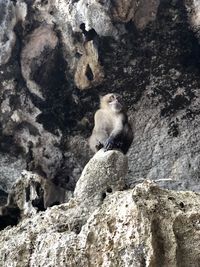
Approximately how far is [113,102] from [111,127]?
59 cm

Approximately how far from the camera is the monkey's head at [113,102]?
9.95 metres

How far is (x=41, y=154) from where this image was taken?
11484mm

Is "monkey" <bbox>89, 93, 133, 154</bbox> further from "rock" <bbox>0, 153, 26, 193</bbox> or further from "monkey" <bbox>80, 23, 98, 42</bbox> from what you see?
"rock" <bbox>0, 153, 26, 193</bbox>

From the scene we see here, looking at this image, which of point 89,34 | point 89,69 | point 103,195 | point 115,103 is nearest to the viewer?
point 103,195

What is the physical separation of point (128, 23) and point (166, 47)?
→ 95cm

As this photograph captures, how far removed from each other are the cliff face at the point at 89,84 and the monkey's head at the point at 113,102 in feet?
2.60

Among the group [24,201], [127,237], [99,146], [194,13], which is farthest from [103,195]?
[194,13]

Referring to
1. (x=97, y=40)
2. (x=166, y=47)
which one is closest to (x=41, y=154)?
(x=97, y=40)

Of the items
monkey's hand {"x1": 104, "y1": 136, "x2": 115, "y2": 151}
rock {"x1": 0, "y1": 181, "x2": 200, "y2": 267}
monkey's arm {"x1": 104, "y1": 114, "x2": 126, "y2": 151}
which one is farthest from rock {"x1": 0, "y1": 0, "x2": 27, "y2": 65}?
rock {"x1": 0, "y1": 181, "x2": 200, "y2": 267}

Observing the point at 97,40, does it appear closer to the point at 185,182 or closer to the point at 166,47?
the point at 166,47

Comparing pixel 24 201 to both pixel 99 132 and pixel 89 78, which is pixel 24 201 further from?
pixel 89 78

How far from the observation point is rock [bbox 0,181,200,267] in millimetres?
5602

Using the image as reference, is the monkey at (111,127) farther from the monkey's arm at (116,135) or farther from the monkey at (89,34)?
the monkey at (89,34)

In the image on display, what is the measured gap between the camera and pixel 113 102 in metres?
10.2
